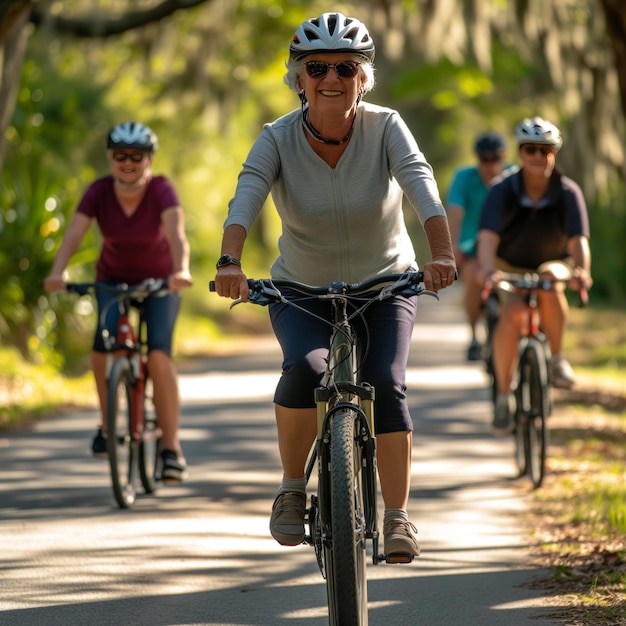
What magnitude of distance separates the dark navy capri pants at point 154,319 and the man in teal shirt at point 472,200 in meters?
3.25

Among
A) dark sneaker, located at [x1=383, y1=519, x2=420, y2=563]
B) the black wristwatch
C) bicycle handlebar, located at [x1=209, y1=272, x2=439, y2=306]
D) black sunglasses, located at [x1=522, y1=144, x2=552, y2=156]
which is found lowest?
dark sneaker, located at [x1=383, y1=519, x2=420, y2=563]

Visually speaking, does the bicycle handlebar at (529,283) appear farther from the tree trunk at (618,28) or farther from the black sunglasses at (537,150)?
the tree trunk at (618,28)

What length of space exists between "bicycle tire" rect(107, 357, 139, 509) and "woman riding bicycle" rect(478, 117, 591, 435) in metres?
2.18

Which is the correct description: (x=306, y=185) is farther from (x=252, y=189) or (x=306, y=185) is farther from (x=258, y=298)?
(x=258, y=298)

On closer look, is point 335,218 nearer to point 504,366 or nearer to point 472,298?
point 504,366

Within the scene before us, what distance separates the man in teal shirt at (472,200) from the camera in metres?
10.9

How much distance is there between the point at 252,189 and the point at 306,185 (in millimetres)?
208

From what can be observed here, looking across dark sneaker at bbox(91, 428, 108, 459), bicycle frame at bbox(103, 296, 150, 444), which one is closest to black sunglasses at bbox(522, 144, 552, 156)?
bicycle frame at bbox(103, 296, 150, 444)

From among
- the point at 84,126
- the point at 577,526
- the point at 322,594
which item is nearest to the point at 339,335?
the point at 322,594

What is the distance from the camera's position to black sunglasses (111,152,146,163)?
8008 millimetres

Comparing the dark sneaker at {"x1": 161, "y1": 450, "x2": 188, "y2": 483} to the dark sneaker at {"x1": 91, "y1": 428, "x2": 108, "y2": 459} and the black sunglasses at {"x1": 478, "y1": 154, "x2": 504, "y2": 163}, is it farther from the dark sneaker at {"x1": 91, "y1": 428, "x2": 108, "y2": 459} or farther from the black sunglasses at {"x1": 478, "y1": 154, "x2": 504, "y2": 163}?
the black sunglasses at {"x1": 478, "y1": 154, "x2": 504, "y2": 163}

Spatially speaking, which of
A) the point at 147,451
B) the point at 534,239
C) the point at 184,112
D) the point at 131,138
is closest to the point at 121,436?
the point at 147,451

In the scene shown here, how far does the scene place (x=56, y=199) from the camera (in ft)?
50.4

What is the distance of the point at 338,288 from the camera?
4996 millimetres
